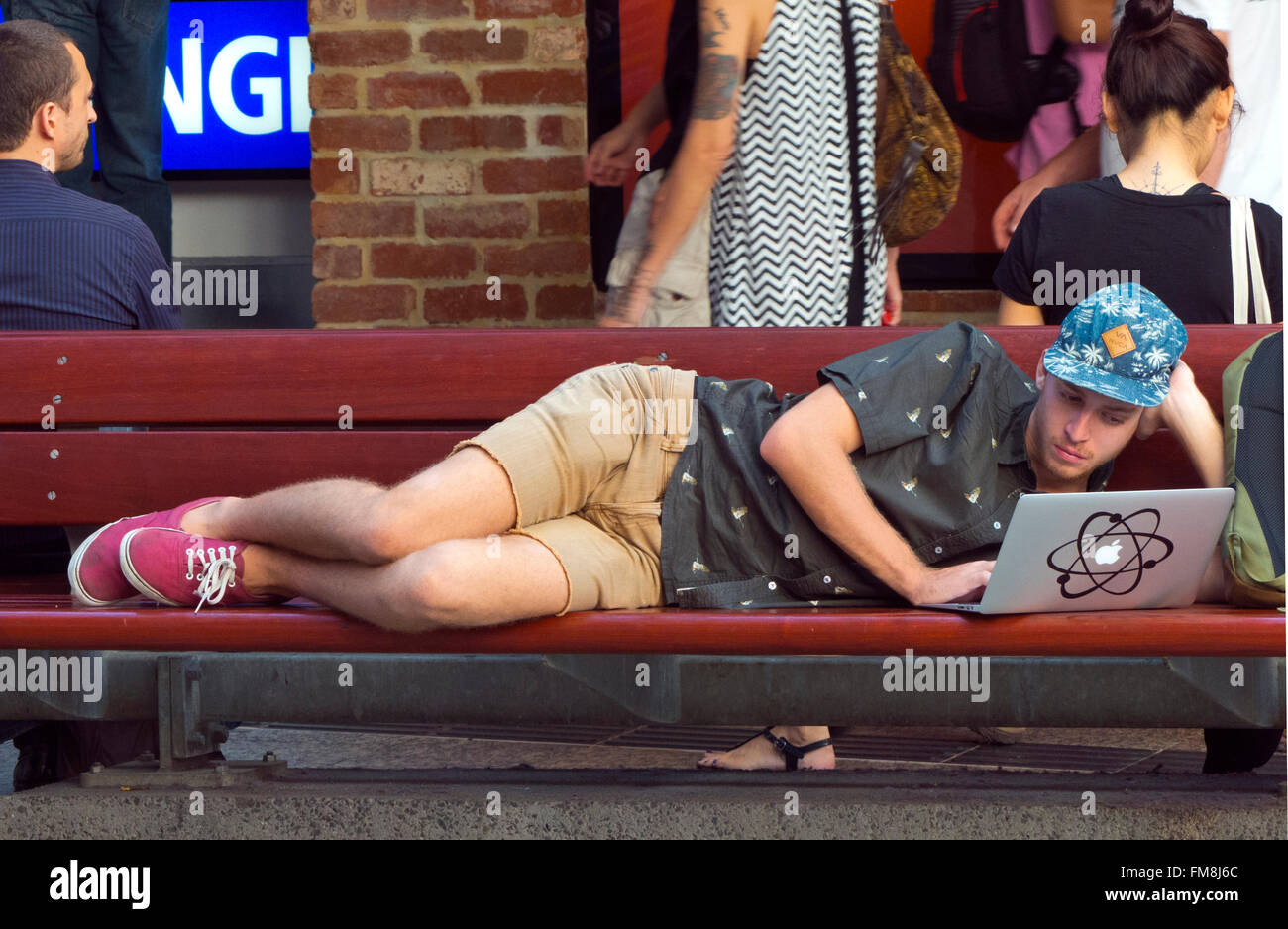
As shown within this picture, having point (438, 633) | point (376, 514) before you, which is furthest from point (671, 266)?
point (438, 633)

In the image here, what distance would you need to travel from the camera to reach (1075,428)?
8.26 feet

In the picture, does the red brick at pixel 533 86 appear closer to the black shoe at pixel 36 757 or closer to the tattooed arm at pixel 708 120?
the tattooed arm at pixel 708 120

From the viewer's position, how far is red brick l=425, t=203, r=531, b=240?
14.7 feet

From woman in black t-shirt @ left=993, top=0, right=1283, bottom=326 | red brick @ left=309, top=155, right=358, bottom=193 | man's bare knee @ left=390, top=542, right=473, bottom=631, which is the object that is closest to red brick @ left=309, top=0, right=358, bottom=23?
red brick @ left=309, top=155, right=358, bottom=193

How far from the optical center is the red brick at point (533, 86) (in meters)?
4.45

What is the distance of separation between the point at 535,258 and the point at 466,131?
16.8 inches

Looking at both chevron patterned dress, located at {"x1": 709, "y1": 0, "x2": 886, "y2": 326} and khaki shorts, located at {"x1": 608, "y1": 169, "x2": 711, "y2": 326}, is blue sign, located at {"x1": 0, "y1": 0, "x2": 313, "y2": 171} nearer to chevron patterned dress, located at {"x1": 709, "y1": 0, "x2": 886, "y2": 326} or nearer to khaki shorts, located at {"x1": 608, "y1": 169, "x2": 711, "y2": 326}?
khaki shorts, located at {"x1": 608, "y1": 169, "x2": 711, "y2": 326}

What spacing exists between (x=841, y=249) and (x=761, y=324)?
0.73ft

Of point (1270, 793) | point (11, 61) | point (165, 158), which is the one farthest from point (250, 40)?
point (1270, 793)

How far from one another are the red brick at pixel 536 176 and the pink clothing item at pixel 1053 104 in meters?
1.31

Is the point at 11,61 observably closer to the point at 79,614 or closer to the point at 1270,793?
the point at 79,614

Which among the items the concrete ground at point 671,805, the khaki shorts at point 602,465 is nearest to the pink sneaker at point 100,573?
the concrete ground at point 671,805

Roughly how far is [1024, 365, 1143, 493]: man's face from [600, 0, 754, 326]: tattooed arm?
693mm

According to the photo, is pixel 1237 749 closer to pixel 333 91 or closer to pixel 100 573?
pixel 100 573
